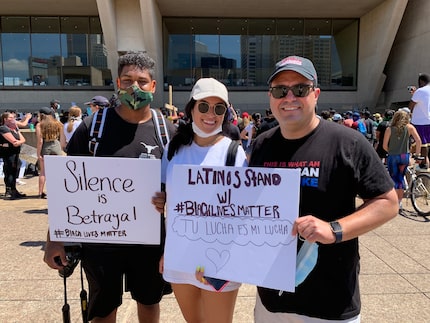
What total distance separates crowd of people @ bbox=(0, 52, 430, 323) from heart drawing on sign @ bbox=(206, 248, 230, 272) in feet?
0.28

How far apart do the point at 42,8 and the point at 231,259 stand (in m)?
23.2

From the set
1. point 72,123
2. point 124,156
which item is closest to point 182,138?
point 124,156

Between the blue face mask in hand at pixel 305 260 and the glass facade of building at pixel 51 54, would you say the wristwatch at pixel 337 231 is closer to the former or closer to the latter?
the blue face mask in hand at pixel 305 260

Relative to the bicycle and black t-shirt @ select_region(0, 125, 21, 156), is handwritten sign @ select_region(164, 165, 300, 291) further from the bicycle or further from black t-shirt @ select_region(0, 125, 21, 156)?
black t-shirt @ select_region(0, 125, 21, 156)

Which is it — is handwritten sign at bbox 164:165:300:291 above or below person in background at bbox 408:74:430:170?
below

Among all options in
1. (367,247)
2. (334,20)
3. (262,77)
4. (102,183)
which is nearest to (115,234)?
(102,183)

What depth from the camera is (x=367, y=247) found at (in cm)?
498

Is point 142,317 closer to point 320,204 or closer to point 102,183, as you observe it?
point 102,183

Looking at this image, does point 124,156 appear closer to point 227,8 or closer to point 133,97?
point 133,97

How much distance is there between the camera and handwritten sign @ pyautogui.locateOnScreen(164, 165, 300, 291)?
5.87 feet

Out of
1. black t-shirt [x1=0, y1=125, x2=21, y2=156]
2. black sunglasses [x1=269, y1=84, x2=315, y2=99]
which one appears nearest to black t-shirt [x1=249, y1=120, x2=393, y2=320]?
black sunglasses [x1=269, y1=84, x2=315, y2=99]

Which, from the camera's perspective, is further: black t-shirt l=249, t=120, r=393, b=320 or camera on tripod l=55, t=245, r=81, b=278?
camera on tripod l=55, t=245, r=81, b=278

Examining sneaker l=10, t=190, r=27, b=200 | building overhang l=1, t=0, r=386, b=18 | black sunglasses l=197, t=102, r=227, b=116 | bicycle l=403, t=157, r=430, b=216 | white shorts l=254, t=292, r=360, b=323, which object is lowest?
sneaker l=10, t=190, r=27, b=200

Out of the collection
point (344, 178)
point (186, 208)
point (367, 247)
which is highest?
point (344, 178)
